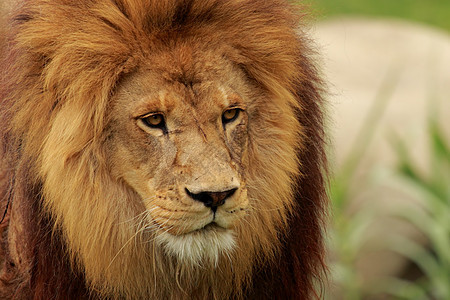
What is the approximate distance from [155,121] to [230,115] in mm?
240

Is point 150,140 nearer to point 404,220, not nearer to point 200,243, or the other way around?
point 200,243

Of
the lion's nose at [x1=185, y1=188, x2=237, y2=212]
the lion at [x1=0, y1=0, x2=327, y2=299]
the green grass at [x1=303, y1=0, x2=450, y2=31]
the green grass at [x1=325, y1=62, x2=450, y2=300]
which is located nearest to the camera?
the lion's nose at [x1=185, y1=188, x2=237, y2=212]

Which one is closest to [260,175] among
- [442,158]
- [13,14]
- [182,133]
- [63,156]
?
[182,133]

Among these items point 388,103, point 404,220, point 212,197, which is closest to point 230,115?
point 212,197

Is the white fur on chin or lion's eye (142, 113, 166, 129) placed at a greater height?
lion's eye (142, 113, 166, 129)

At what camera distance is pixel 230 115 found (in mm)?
2465

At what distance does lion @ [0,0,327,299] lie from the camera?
2.38m

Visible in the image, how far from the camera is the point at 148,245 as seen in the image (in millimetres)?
2539

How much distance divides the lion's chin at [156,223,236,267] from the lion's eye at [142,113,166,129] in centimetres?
33

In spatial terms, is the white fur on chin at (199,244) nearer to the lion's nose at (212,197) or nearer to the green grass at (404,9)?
the lion's nose at (212,197)

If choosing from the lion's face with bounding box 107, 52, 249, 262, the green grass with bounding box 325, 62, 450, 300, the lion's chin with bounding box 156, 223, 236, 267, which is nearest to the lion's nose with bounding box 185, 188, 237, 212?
the lion's face with bounding box 107, 52, 249, 262

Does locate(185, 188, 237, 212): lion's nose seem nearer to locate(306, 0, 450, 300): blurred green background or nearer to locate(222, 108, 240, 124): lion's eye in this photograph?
locate(222, 108, 240, 124): lion's eye

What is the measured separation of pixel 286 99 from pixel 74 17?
0.73m

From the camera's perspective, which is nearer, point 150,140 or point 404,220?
point 150,140
